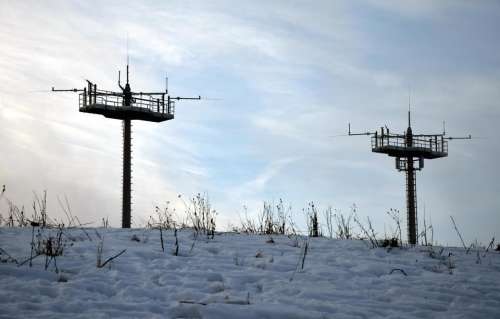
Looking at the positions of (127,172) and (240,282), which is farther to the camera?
(127,172)

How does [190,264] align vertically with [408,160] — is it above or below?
below

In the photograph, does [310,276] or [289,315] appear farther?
[310,276]

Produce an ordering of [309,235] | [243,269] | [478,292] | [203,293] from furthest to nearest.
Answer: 1. [309,235]
2. [243,269]
3. [478,292]
4. [203,293]

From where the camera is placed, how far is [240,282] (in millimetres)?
6488

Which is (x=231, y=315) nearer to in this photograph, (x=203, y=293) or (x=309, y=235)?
(x=203, y=293)

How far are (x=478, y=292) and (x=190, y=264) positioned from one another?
3.51 m

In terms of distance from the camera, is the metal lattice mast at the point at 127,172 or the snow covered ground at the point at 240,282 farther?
the metal lattice mast at the point at 127,172

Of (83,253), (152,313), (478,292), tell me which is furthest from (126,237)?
(478,292)

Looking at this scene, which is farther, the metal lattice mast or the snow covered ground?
the metal lattice mast

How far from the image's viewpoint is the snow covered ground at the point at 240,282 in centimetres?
541

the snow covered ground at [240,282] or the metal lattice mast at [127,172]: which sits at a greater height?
the metal lattice mast at [127,172]

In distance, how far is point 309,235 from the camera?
1059 centimetres

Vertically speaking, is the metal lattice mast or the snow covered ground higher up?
the metal lattice mast

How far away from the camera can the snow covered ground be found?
213 inches
